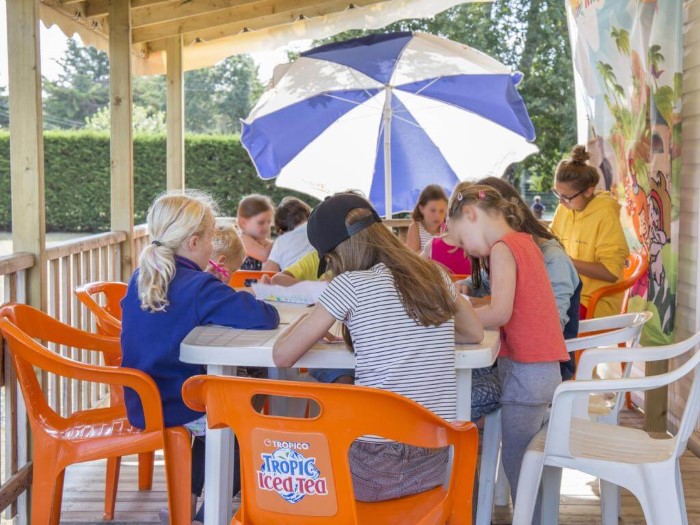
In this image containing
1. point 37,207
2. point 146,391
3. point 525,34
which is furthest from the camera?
point 525,34

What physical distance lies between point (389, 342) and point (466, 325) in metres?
0.28

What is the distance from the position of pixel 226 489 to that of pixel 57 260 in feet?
7.39

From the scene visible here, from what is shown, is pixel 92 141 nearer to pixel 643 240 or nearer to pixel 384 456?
pixel 643 240

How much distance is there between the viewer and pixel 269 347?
230 centimetres

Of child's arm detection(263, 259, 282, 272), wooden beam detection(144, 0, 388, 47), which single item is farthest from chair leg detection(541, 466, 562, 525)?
wooden beam detection(144, 0, 388, 47)

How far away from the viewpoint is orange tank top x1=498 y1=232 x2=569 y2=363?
2678 mm

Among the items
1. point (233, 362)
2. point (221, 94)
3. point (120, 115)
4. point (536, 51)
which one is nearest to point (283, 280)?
point (233, 362)

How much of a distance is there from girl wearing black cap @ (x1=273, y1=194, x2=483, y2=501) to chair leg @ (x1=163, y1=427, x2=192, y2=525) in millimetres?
568

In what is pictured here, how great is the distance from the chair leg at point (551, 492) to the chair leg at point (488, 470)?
153mm

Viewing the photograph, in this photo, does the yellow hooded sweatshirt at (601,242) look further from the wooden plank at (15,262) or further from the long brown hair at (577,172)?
the wooden plank at (15,262)

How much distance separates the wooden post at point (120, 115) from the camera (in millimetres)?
5098

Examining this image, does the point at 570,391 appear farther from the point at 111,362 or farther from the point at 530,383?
the point at 111,362

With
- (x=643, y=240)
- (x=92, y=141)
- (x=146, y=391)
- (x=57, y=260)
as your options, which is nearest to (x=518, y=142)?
(x=643, y=240)

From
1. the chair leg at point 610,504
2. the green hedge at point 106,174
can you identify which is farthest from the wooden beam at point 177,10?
the green hedge at point 106,174
